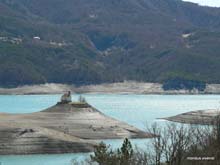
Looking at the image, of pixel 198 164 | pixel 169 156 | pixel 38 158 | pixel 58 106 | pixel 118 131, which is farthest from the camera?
pixel 58 106

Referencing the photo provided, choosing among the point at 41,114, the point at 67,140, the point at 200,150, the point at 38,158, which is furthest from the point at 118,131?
the point at 200,150

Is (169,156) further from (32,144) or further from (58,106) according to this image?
(58,106)

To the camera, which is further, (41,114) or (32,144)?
(41,114)

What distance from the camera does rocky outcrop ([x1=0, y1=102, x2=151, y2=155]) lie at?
234 ft

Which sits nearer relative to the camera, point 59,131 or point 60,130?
point 59,131

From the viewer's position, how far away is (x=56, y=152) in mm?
71062

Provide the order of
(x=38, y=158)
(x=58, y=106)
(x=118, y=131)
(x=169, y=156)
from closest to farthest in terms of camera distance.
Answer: (x=169, y=156), (x=38, y=158), (x=118, y=131), (x=58, y=106)

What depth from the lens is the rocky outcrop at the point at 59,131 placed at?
71.2 metres

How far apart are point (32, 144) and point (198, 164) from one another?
136ft

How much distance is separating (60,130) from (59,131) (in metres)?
2.81

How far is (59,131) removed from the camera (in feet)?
272

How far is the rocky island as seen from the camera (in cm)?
7119

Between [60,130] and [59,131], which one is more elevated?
[60,130]

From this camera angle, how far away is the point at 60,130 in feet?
281
